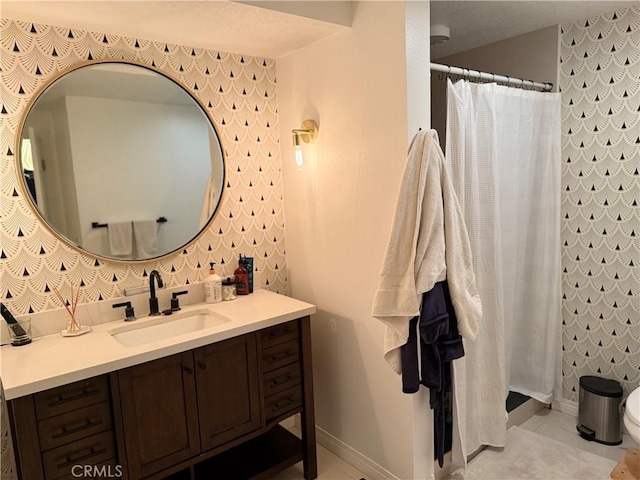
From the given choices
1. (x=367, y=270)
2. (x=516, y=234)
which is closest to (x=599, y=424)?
(x=516, y=234)

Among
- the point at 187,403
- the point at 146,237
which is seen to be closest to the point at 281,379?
the point at 187,403

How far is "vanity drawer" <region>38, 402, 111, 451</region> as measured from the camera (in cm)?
156

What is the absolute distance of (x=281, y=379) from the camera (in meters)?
2.19

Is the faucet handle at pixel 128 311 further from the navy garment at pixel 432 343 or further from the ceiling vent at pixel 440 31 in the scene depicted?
the ceiling vent at pixel 440 31

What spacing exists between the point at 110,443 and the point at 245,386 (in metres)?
0.58

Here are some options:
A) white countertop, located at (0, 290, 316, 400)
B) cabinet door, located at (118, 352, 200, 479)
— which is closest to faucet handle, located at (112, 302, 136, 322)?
white countertop, located at (0, 290, 316, 400)

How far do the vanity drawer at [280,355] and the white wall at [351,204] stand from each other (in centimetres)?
33

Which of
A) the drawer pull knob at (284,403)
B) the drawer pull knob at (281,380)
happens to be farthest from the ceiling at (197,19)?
the drawer pull knob at (284,403)

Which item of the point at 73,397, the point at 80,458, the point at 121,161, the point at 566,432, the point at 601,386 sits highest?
the point at 121,161

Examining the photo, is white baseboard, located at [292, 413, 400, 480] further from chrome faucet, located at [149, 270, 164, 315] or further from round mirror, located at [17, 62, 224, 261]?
round mirror, located at [17, 62, 224, 261]

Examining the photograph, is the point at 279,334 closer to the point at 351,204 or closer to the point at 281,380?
the point at 281,380

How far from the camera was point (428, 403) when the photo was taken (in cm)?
214

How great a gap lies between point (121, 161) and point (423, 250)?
4.92 ft

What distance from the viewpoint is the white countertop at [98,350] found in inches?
61.2
